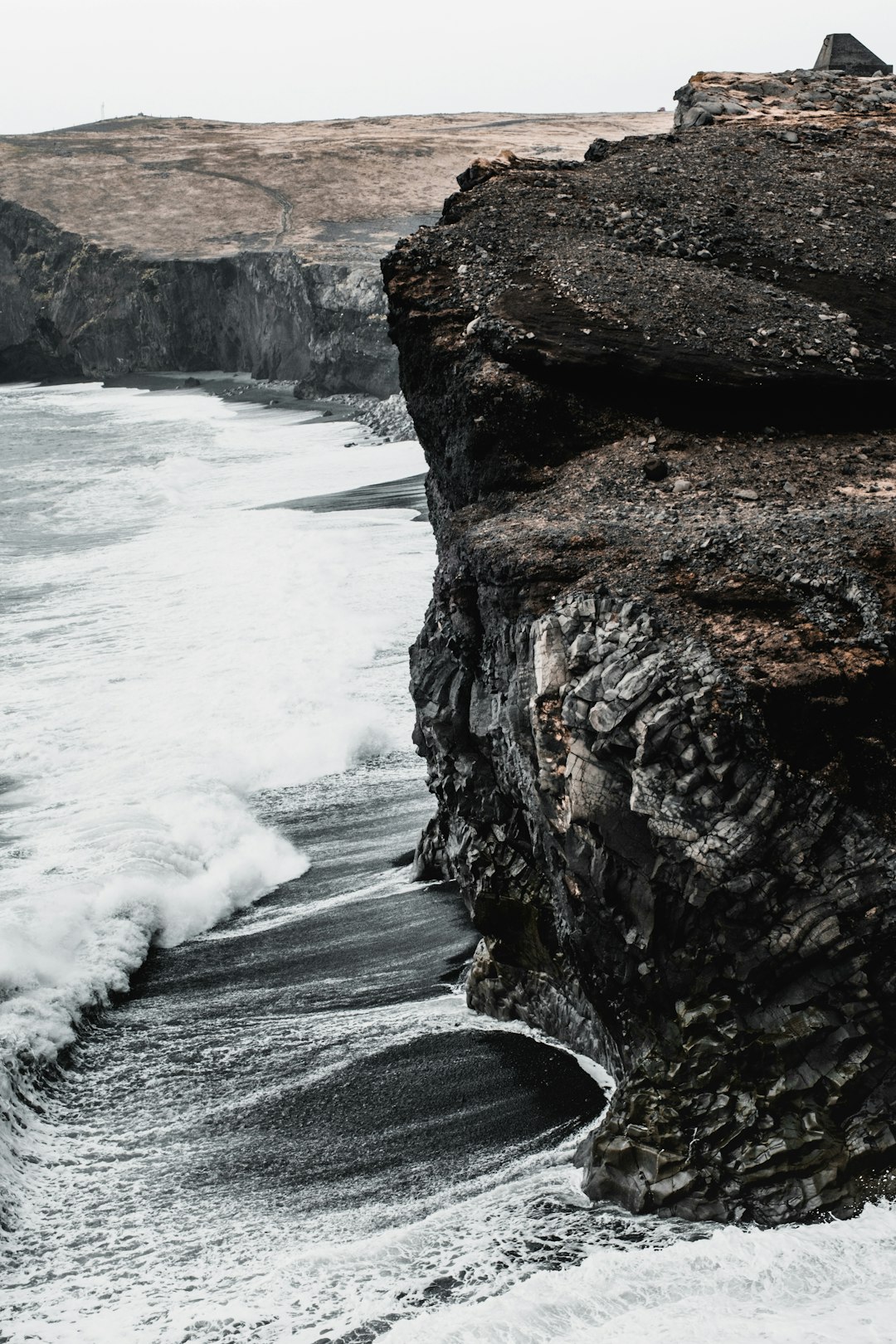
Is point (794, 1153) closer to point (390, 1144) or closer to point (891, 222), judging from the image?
point (390, 1144)

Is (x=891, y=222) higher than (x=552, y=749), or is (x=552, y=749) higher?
(x=891, y=222)

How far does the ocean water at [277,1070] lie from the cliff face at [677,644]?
0.53 metres

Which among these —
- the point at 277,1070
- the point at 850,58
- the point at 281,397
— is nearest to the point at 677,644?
the point at 277,1070

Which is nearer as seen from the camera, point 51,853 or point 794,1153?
point 794,1153

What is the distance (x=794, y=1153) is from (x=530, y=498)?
190 inches

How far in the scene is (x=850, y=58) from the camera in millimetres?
14719

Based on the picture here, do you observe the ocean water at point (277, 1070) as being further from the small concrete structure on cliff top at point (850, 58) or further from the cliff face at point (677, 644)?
the small concrete structure on cliff top at point (850, 58)

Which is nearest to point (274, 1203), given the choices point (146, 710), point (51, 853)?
point (51, 853)

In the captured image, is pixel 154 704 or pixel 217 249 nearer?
pixel 154 704

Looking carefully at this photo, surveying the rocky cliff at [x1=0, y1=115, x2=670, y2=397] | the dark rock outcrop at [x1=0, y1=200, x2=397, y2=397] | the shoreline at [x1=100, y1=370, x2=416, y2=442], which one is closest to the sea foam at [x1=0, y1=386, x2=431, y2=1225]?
the shoreline at [x1=100, y1=370, x2=416, y2=442]

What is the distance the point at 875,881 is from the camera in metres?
6.37

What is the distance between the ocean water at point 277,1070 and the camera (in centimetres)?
609

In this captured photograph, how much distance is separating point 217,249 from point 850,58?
156ft

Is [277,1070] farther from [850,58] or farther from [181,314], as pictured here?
[181,314]
